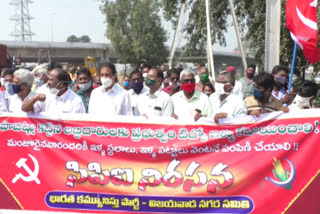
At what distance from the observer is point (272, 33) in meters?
10.9

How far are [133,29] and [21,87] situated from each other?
55678 millimetres

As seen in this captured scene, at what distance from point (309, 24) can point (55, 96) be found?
11.8 feet

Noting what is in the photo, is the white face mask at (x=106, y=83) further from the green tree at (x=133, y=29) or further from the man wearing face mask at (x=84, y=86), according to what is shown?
the green tree at (x=133, y=29)

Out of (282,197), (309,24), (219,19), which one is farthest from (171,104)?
(219,19)

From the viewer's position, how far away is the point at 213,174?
5.33 meters

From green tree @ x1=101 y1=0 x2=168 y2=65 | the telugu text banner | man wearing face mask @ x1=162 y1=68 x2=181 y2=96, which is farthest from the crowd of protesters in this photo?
green tree @ x1=101 y1=0 x2=168 y2=65

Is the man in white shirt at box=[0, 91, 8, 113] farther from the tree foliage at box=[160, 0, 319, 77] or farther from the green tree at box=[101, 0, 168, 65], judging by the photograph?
the green tree at box=[101, 0, 168, 65]

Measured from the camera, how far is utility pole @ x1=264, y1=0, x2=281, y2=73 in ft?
35.3

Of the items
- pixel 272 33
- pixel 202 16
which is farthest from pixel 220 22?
pixel 272 33

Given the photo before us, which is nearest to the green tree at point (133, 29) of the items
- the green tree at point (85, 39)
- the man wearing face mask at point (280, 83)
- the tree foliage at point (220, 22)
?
the tree foliage at point (220, 22)

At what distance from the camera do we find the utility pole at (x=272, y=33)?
10750mm

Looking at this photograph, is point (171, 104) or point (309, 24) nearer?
point (171, 104)

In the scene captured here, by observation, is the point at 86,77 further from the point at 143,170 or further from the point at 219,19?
the point at 219,19

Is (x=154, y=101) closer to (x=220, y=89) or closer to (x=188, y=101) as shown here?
(x=188, y=101)
